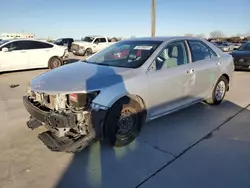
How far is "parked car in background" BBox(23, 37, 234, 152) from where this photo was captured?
295 centimetres

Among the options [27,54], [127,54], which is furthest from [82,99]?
[27,54]

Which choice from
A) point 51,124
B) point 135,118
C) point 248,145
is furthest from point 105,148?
point 248,145

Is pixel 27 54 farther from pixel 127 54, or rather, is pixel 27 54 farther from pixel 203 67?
pixel 203 67

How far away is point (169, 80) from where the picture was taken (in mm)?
3811

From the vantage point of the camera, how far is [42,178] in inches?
108

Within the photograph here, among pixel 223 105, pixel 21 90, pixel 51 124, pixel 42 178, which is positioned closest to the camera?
pixel 42 178

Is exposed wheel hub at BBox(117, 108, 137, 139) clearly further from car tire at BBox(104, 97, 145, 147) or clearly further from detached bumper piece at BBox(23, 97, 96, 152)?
detached bumper piece at BBox(23, 97, 96, 152)

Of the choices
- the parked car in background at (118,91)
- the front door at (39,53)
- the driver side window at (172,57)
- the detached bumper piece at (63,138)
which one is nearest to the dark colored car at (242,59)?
the parked car in background at (118,91)

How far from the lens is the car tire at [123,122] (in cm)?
311

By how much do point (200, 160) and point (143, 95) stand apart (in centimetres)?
119

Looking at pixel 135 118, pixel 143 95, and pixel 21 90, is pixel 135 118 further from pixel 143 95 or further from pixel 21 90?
pixel 21 90

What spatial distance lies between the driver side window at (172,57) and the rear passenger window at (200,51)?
0.82ft

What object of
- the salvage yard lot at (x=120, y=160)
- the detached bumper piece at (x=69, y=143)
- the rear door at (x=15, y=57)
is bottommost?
the salvage yard lot at (x=120, y=160)

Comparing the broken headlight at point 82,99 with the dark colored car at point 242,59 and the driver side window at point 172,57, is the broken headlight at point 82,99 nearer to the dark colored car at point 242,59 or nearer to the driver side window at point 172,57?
the driver side window at point 172,57
